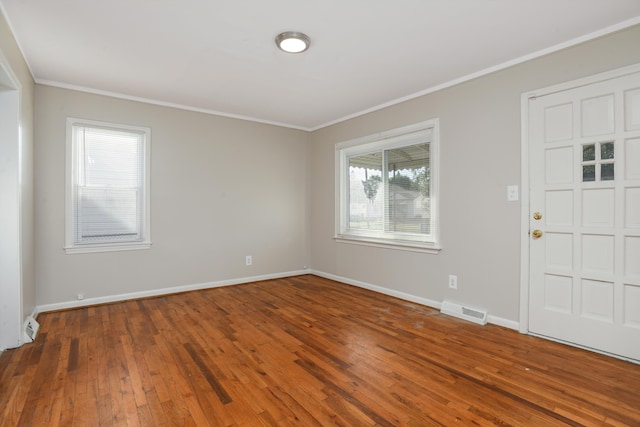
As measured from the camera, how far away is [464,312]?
132 inches

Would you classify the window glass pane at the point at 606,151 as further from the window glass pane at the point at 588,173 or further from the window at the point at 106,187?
the window at the point at 106,187

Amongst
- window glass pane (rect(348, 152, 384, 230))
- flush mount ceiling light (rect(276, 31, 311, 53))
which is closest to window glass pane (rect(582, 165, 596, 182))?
window glass pane (rect(348, 152, 384, 230))

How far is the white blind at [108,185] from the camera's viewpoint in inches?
149

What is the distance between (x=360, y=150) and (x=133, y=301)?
142 inches

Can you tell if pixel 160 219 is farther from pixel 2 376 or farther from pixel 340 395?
pixel 340 395

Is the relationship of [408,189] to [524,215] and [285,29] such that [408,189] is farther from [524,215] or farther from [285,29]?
[285,29]

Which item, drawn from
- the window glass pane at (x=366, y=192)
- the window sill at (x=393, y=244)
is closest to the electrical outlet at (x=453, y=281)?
the window sill at (x=393, y=244)

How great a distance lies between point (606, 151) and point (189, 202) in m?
4.45

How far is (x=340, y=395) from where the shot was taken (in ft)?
6.57

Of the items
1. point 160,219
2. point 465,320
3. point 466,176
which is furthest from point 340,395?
point 160,219

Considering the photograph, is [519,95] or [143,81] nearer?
[519,95]

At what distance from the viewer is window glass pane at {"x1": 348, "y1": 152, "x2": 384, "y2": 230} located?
4.59 m

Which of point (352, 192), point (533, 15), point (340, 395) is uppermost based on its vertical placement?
point (533, 15)

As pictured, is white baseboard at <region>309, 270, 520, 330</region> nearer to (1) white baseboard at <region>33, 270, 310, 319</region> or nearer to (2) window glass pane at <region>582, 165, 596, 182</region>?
(1) white baseboard at <region>33, 270, 310, 319</region>
